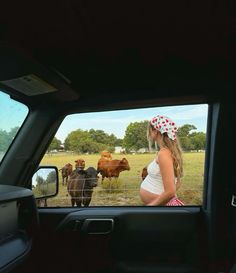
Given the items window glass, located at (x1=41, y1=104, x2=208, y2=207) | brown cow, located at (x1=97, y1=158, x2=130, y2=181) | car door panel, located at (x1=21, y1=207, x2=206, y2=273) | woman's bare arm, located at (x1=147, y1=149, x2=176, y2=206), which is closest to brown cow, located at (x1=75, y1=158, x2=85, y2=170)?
window glass, located at (x1=41, y1=104, x2=208, y2=207)

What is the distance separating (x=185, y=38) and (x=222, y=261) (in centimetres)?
157

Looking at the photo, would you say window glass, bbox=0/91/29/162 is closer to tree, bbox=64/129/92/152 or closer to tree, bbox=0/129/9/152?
tree, bbox=0/129/9/152

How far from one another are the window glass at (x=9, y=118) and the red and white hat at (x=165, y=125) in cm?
99

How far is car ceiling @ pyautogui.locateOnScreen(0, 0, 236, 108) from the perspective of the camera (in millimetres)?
2279

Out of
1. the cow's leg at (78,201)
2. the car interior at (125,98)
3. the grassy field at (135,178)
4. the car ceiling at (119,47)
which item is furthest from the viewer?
the cow's leg at (78,201)

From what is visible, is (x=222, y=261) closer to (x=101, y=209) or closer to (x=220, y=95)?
(x=101, y=209)

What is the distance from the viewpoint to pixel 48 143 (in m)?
2.93

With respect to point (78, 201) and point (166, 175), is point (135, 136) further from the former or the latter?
point (78, 201)

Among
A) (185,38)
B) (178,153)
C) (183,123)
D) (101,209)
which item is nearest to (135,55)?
(185,38)

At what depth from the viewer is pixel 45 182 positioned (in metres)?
2.85

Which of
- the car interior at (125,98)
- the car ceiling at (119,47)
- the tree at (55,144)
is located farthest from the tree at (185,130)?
the tree at (55,144)

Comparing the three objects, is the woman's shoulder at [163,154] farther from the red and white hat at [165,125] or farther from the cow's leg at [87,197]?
the cow's leg at [87,197]

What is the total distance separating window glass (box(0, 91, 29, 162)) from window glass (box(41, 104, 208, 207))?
321mm

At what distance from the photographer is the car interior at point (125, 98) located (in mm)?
2484
